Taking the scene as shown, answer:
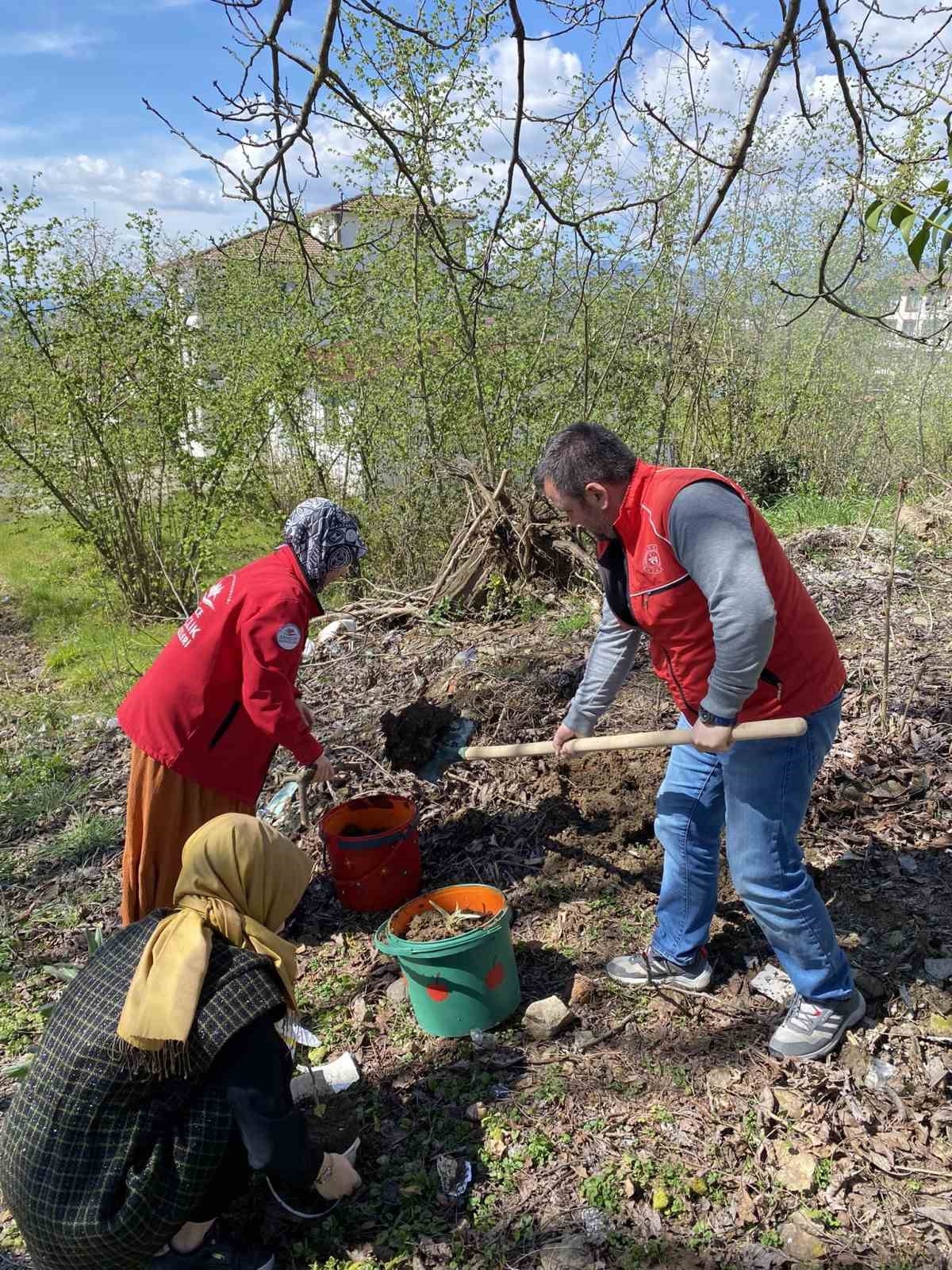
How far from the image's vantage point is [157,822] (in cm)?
302

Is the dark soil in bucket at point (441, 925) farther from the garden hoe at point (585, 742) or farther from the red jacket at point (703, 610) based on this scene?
the red jacket at point (703, 610)

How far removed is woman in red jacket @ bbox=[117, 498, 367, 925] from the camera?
289cm

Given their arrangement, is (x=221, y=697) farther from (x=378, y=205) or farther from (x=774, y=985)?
(x=378, y=205)

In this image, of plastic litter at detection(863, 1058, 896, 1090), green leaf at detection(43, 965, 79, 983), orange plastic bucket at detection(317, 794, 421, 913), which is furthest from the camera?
orange plastic bucket at detection(317, 794, 421, 913)

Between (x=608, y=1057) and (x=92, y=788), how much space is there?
11.4ft

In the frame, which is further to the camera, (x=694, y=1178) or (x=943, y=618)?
(x=943, y=618)

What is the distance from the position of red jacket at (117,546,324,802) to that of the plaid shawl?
3.18ft

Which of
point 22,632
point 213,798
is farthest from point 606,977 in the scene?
point 22,632

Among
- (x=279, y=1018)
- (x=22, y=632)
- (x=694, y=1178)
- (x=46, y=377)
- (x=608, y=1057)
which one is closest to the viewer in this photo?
(x=279, y=1018)

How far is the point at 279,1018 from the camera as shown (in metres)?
2.09

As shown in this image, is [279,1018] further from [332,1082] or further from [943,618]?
[943,618]

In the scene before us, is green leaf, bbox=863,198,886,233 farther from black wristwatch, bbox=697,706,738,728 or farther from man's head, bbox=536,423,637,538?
black wristwatch, bbox=697,706,738,728

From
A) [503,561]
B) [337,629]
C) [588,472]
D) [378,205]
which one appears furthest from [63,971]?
[378,205]

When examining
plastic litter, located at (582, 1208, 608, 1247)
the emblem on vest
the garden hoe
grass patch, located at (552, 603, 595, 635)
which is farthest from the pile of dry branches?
plastic litter, located at (582, 1208, 608, 1247)
